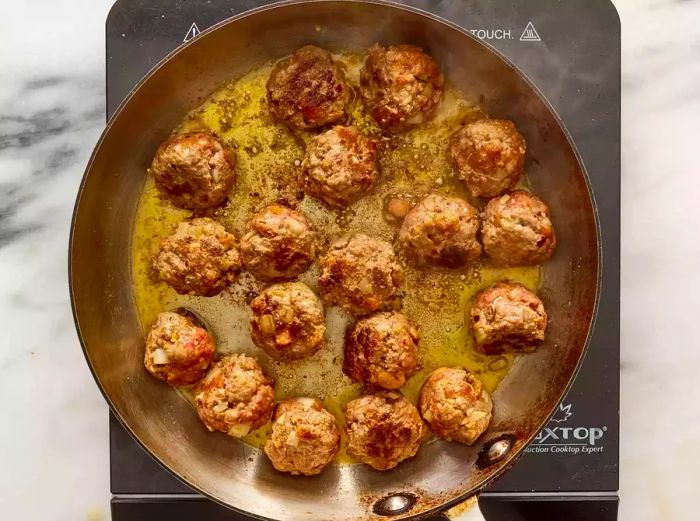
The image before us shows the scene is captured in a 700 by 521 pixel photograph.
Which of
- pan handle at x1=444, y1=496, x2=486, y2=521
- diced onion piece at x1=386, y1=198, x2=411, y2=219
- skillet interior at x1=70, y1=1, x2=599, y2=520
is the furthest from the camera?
diced onion piece at x1=386, y1=198, x2=411, y2=219

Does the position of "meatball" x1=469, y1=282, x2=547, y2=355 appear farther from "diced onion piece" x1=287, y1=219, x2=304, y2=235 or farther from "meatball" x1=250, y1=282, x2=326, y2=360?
"diced onion piece" x1=287, y1=219, x2=304, y2=235

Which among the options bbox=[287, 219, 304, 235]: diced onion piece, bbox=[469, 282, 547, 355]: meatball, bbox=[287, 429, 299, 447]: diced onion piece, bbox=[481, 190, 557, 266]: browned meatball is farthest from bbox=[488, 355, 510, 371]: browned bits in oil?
bbox=[287, 219, 304, 235]: diced onion piece

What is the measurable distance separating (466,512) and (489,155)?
Result: 3.90 feet

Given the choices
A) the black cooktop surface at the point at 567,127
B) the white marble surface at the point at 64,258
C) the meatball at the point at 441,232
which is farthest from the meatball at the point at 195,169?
the meatball at the point at 441,232

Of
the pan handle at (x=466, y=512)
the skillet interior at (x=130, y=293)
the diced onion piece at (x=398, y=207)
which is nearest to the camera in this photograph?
the pan handle at (x=466, y=512)

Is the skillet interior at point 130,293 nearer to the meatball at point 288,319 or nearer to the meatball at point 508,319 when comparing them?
the meatball at point 508,319

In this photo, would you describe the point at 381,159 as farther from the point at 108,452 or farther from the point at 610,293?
the point at 108,452

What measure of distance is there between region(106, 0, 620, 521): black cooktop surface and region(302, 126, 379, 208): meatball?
0.50 m

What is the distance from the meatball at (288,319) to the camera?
8.48ft

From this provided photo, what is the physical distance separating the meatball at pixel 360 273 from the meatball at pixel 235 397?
0.38 metres

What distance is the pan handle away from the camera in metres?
2.47

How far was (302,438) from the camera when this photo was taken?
2.59m

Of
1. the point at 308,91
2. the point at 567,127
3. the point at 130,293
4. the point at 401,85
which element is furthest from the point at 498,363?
the point at 130,293

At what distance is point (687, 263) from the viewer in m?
2.85
